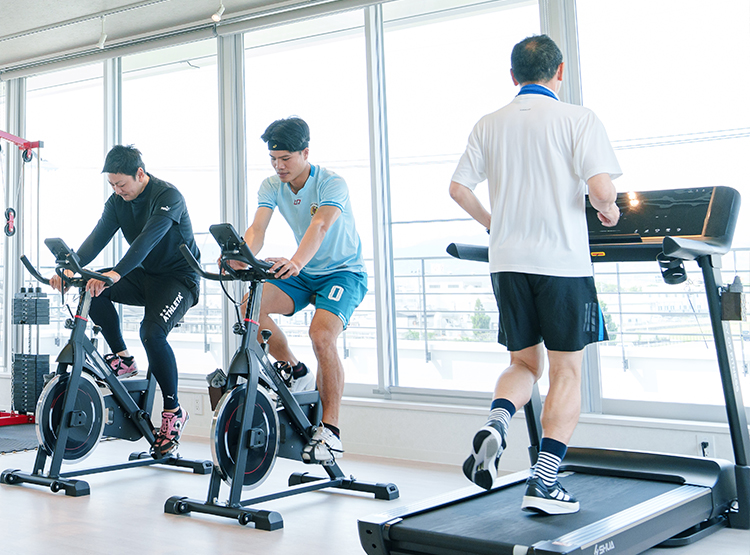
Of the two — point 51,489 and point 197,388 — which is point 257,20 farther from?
point 51,489

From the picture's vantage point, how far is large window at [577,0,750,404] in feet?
10.8

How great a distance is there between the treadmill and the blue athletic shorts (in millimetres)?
608

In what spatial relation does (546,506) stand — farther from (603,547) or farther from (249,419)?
(249,419)

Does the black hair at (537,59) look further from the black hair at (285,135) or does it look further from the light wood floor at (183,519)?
the light wood floor at (183,519)

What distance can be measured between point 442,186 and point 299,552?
2.31 metres

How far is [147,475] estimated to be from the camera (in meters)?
3.49

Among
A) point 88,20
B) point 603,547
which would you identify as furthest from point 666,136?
point 88,20

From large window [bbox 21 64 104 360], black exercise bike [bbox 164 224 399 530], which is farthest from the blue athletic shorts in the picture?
large window [bbox 21 64 104 360]

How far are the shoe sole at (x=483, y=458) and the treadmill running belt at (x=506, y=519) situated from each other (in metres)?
0.15

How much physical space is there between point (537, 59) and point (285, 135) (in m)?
1.09

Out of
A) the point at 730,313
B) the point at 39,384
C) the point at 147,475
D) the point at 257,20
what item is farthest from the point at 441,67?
the point at 39,384

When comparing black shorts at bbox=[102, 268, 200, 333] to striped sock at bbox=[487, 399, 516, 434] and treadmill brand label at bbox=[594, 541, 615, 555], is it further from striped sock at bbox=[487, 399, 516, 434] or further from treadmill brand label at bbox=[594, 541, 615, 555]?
treadmill brand label at bbox=[594, 541, 615, 555]

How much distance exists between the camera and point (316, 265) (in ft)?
10.00

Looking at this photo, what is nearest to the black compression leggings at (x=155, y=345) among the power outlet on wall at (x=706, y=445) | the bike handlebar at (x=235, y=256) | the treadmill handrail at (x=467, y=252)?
the bike handlebar at (x=235, y=256)
